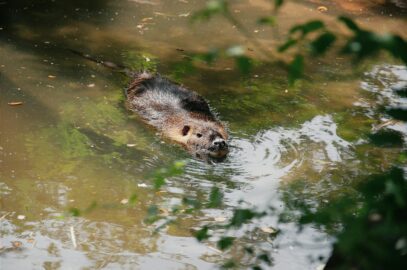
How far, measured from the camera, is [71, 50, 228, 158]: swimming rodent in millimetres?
Answer: 6320

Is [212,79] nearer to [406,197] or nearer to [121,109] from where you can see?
[121,109]

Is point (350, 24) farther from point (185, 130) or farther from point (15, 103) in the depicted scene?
point (15, 103)

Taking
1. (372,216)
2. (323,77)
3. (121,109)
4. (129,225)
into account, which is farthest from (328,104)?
(372,216)

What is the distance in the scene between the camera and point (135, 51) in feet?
28.2

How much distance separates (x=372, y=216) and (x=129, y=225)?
3.19 m

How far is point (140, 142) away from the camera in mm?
6367

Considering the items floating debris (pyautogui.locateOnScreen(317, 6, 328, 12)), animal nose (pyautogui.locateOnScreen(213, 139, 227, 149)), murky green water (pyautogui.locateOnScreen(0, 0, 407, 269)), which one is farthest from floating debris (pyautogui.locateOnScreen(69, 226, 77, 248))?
floating debris (pyautogui.locateOnScreen(317, 6, 328, 12))

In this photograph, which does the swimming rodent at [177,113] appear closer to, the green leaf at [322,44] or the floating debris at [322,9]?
the green leaf at [322,44]

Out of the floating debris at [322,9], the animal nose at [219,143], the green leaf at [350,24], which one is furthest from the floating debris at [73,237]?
the floating debris at [322,9]

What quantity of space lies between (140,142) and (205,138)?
697mm

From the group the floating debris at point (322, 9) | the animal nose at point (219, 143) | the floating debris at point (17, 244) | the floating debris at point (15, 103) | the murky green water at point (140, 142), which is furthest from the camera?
the floating debris at point (322, 9)

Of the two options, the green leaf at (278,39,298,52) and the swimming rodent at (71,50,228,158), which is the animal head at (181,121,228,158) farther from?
the green leaf at (278,39,298,52)

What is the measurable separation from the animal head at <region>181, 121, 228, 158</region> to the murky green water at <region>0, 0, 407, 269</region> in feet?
0.48

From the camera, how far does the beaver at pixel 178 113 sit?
6.32m
